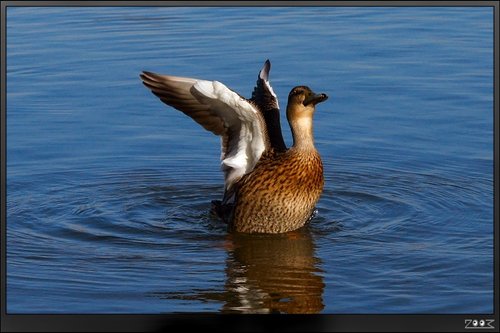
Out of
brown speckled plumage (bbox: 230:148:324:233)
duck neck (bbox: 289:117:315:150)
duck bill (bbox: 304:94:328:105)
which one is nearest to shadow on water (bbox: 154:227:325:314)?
brown speckled plumage (bbox: 230:148:324:233)

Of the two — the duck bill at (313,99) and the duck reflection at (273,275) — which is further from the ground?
the duck bill at (313,99)

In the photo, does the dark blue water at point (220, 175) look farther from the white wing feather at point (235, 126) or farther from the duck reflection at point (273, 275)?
the white wing feather at point (235, 126)

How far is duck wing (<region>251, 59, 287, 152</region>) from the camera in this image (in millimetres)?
10430

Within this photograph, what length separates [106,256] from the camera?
9469 millimetres

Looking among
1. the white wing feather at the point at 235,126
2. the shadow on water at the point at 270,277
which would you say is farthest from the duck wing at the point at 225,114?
the shadow on water at the point at 270,277

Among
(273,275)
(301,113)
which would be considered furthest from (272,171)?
(273,275)

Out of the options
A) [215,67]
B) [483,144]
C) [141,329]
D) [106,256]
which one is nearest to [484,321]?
[141,329]

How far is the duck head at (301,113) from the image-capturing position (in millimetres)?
10328

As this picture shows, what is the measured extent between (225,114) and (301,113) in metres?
0.82

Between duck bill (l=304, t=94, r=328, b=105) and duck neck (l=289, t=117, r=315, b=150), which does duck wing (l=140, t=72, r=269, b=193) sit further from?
duck bill (l=304, t=94, r=328, b=105)

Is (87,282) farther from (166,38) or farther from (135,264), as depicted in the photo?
(166,38)

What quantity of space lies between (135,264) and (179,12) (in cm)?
760

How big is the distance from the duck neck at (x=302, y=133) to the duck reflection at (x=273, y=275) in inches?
28.2

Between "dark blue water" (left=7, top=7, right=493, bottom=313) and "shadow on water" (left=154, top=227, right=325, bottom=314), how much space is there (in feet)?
0.07
